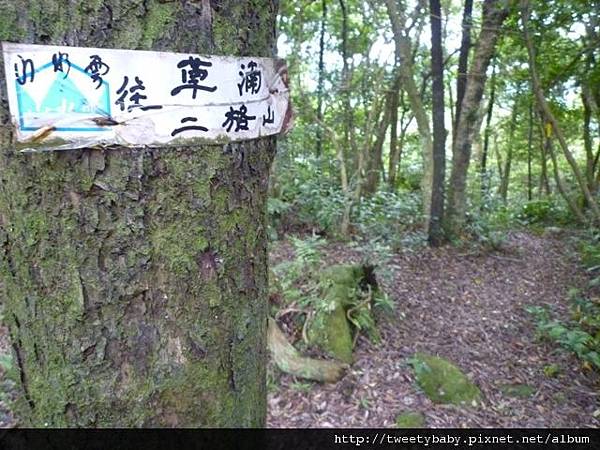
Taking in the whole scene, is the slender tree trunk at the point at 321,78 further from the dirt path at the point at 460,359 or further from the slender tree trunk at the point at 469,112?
the dirt path at the point at 460,359

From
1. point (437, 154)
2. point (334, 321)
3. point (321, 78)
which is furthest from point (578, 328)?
point (321, 78)

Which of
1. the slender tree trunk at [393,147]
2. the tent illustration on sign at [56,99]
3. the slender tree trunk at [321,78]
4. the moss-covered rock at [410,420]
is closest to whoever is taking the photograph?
the tent illustration on sign at [56,99]

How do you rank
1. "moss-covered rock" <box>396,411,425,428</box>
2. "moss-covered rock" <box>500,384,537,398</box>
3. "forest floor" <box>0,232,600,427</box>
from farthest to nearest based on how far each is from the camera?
"moss-covered rock" <box>500,384,537,398</box>
"forest floor" <box>0,232,600,427</box>
"moss-covered rock" <box>396,411,425,428</box>

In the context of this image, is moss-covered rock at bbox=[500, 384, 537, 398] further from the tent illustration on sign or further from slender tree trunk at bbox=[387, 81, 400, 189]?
slender tree trunk at bbox=[387, 81, 400, 189]

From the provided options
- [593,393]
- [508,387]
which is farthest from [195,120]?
[593,393]

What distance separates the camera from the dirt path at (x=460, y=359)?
288cm

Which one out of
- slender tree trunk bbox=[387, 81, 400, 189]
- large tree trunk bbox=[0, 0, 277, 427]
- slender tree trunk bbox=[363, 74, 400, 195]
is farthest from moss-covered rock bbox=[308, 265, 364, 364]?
slender tree trunk bbox=[387, 81, 400, 189]

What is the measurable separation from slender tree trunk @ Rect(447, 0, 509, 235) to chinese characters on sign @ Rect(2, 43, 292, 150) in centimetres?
593

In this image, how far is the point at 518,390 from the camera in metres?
3.17

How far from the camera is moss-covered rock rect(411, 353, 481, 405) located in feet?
9.93

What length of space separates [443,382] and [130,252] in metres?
3.01

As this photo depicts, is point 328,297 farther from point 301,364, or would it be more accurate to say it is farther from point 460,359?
point 460,359

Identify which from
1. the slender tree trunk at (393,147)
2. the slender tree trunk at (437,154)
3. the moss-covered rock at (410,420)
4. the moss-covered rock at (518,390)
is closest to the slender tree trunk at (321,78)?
the slender tree trunk at (437,154)

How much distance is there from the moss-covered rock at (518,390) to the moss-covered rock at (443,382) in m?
0.24
